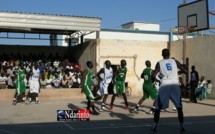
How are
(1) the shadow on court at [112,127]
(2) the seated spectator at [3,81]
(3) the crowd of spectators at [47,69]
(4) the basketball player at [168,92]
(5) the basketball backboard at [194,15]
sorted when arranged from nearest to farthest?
1. (4) the basketball player at [168,92]
2. (1) the shadow on court at [112,127]
3. (5) the basketball backboard at [194,15]
4. (2) the seated spectator at [3,81]
5. (3) the crowd of spectators at [47,69]

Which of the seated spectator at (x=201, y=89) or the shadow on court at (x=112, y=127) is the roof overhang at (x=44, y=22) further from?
the shadow on court at (x=112, y=127)

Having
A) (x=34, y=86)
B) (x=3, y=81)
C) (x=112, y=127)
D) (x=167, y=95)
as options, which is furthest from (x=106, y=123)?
(x=3, y=81)

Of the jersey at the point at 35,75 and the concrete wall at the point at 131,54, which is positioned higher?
the concrete wall at the point at 131,54

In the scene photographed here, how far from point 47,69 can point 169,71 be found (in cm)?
1623

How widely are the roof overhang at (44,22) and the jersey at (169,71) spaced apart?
48.5ft

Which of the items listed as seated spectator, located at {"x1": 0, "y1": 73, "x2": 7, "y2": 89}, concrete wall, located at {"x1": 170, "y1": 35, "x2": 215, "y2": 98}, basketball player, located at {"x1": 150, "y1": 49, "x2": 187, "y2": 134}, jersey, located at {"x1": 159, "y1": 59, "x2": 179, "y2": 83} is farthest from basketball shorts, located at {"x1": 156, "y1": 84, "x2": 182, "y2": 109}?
seated spectator, located at {"x1": 0, "y1": 73, "x2": 7, "y2": 89}

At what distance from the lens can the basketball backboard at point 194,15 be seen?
20641mm

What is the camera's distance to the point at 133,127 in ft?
33.4

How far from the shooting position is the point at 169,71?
29.2ft

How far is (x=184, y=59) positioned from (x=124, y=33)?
535 inches

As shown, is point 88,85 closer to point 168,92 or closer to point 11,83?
point 168,92

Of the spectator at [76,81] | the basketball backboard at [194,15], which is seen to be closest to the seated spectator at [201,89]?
the basketball backboard at [194,15]

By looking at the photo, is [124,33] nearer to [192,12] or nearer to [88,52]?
[88,52]

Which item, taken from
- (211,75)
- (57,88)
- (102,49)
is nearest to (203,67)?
(211,75)
